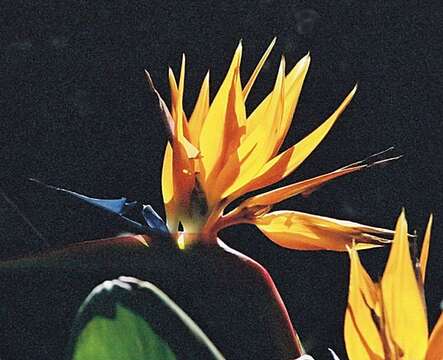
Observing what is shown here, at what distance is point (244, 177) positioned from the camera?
63cm

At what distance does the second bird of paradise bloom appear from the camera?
0.62 m

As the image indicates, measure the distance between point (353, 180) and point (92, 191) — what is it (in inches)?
16.2

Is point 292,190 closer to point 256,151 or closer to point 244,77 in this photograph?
point 256,151

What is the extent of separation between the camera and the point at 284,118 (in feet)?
2.08

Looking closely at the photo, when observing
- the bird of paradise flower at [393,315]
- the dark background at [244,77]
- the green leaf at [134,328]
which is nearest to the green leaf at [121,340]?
the green leaf at [134,328]

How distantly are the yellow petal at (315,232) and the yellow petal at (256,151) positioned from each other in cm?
3

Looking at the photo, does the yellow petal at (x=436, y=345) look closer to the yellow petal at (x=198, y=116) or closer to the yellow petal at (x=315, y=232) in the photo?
the yellow petal at (x=315, y=232)

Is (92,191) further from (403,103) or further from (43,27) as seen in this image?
(403,103)

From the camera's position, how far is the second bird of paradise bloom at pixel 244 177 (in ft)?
2.04

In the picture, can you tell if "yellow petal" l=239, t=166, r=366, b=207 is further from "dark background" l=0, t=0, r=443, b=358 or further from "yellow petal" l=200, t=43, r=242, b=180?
"dark background" l=0, t=0, r=443, b=358

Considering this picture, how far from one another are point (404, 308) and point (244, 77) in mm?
1002

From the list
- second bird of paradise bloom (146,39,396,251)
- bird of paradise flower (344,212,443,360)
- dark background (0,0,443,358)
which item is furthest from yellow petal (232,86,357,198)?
dark background (0,0,443,358)

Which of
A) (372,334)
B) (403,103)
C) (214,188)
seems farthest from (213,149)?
(403,103)

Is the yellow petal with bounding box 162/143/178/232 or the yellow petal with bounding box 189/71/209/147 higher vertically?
the yellow petal with bounding box 189/71/209/147
